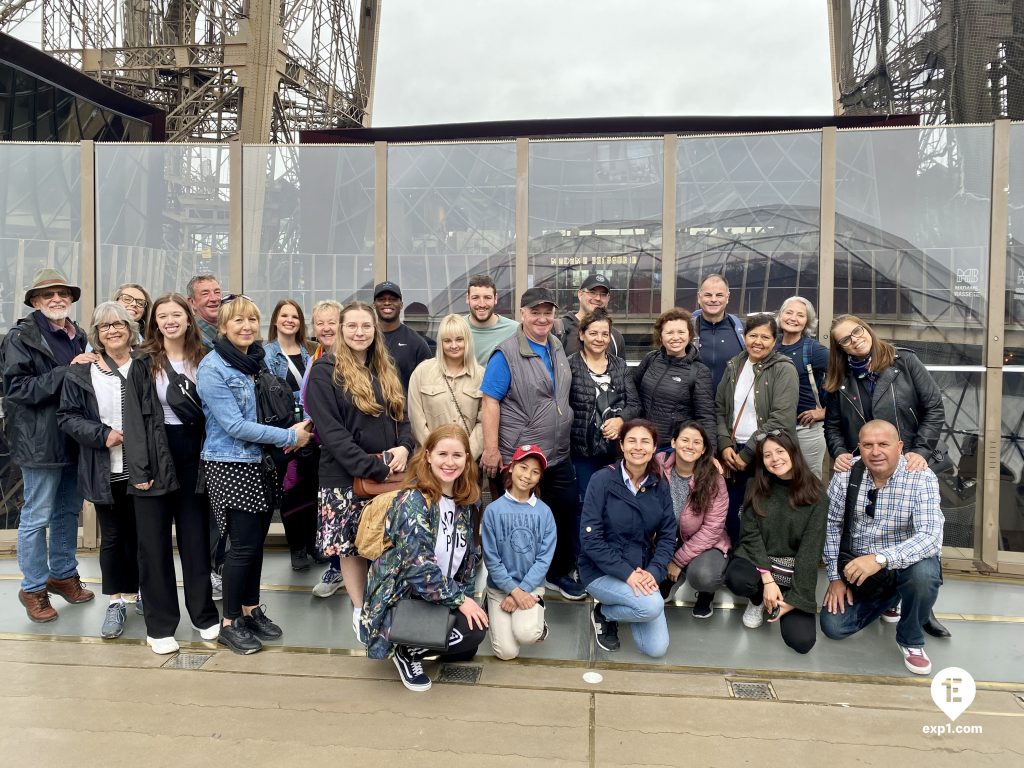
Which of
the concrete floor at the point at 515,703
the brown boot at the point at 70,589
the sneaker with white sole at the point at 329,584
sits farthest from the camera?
the sneaker with white sole at the point at 329,584

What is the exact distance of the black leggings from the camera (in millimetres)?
3221

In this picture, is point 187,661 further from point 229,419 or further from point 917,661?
point 917,661

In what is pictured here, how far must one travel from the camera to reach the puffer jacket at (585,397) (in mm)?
3656

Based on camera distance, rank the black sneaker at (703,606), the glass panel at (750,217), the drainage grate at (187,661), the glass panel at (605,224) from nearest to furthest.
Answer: the drainage grate at (187,661) < the black sneaker at (703,606) < the glass panel at (750,217) < the glass panel at (605,224)

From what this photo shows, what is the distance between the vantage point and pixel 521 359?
138 inches

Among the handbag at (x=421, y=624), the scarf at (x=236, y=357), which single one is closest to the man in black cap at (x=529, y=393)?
the handbag at (x=421, y=624)

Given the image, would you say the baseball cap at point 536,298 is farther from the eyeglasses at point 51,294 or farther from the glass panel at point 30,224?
the glass panel at point 30,224

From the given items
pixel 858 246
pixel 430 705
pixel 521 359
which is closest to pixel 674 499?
pixel 521 359

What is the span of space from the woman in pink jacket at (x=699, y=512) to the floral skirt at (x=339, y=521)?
1.60 m

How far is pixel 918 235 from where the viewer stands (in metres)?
Result: 4.54

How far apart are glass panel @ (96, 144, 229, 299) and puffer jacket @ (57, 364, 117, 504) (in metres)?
1.95

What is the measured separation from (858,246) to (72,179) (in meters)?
5.70

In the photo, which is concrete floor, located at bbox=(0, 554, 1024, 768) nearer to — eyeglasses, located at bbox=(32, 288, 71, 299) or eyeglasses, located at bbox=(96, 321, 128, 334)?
eyeglasses, located at bbox=(96, 321, 128, 334)

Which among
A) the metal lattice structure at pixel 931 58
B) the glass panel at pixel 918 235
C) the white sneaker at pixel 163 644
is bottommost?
the white sneaker at pixel 163 644
